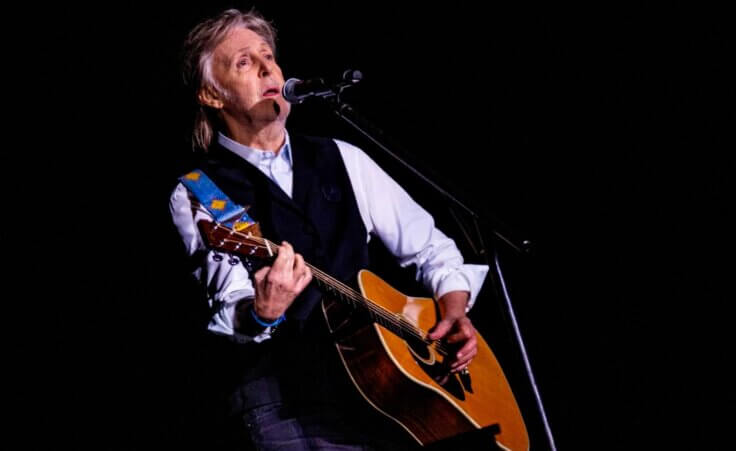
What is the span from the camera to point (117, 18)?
7.78ft

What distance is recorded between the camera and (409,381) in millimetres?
1793

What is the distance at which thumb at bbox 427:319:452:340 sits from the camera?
2104 mm

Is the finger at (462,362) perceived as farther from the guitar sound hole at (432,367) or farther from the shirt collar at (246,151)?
the shirt collar at (246,151)

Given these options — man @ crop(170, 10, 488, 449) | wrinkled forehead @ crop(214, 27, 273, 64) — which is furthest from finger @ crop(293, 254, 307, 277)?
wrinkled forehead @ crop(214, 27, 273, 64)

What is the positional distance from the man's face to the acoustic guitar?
66 centimetres

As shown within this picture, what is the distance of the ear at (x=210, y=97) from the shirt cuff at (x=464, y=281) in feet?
3.78

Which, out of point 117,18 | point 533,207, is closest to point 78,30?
point 117,18

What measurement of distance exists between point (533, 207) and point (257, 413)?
5.79 ft

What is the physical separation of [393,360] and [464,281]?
2.18ft

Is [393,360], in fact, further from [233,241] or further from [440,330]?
[233,241]

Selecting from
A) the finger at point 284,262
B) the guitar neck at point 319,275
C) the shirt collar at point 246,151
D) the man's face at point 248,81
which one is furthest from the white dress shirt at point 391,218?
the finger at point 284,262

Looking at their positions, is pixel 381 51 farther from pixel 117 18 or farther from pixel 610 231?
pixel 610 231

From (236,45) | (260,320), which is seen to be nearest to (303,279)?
(260,320)

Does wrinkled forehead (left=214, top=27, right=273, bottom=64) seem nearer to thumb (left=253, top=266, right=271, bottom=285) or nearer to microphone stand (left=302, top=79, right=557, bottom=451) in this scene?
microphone stand (left=302, top=79, right=557, bottom=451)
